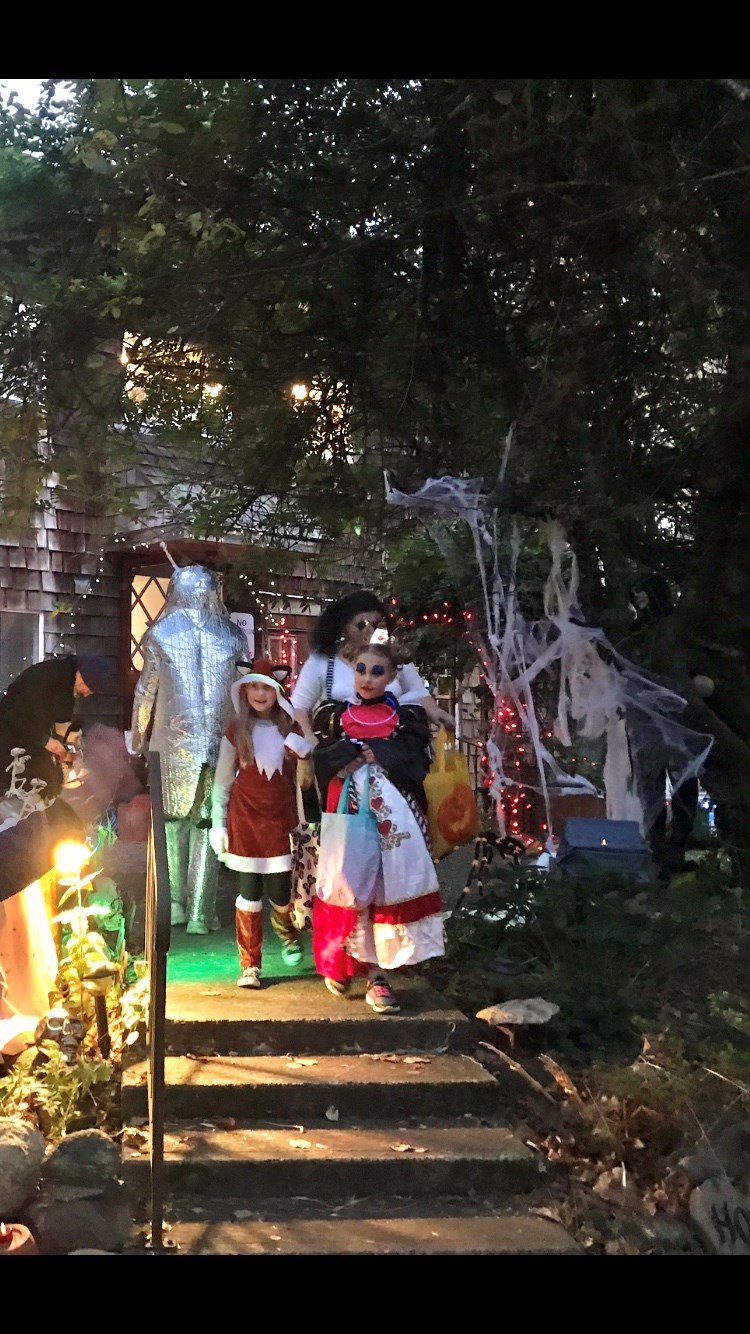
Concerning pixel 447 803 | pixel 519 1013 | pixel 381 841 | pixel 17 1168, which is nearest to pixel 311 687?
pixel 381 841

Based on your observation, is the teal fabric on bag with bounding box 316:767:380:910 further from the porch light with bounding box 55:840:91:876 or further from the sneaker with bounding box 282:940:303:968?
the porch light with bounding box 55:840:91:876

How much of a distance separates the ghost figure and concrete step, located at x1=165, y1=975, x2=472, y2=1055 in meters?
1.11

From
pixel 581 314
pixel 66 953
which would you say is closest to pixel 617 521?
pixel 581 314

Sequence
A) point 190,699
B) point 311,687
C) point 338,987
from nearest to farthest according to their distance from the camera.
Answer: point 338,987 → point 311,687 → point 190,699

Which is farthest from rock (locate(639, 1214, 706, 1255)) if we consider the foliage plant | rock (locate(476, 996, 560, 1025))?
the foliage plant

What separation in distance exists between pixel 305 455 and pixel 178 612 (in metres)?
1.09

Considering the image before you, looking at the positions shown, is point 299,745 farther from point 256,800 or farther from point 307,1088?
point 307,1088

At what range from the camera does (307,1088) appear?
3756 mm

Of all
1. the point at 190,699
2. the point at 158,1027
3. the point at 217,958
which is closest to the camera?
the point at 158,1027

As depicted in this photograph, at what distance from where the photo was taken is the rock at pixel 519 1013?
4262 millimetres

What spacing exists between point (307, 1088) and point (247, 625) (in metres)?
2.51

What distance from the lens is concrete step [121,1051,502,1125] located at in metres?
3.69

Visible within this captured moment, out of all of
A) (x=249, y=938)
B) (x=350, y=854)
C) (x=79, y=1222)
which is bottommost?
(x=79, y=1222)

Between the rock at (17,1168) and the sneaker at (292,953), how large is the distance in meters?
1.75
